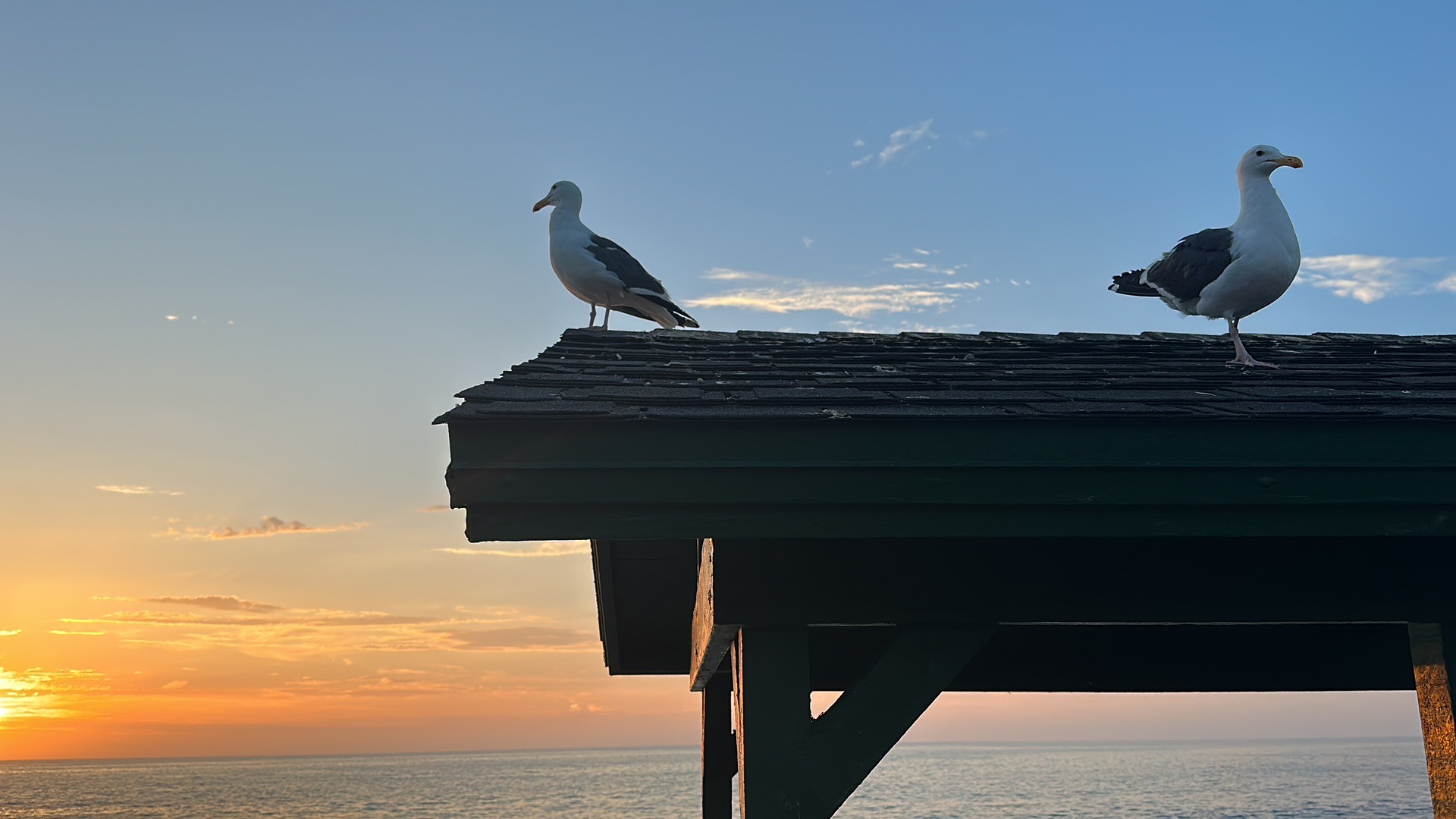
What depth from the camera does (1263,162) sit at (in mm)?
5512

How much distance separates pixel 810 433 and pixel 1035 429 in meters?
0.64

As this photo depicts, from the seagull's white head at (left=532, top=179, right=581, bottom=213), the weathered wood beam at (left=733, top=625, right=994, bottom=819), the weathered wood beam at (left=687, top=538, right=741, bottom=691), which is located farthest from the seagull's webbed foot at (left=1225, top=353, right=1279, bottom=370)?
the seagull's white head at (left=532, top=179, right=581, bottom=213)

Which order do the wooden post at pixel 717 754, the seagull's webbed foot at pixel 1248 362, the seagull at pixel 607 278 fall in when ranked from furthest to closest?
the seagull at pixel 607 278
the wooden post at pixel 717 754
the seagull's webbed foot at pixel 1248 362

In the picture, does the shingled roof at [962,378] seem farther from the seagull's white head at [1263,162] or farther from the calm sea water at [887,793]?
the calm sea water at [887,793]

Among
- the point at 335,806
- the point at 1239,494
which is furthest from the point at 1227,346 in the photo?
the point at 335,806

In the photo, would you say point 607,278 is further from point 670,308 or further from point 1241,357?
point 1241,357

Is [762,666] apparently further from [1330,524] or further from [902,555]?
[1330,524]

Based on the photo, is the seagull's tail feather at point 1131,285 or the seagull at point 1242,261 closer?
the seagull at point 1242,261

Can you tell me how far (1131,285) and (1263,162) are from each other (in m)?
0.97

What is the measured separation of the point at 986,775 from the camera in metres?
94.9

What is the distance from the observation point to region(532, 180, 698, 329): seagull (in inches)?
318

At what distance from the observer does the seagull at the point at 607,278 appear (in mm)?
8070

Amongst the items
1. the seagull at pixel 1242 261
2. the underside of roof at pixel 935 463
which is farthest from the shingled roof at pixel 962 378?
the seagull at pixel 1242 261

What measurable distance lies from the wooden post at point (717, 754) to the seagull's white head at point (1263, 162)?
→ 4.02m
